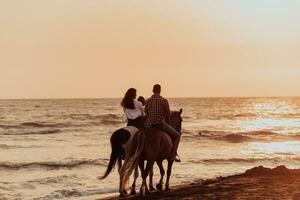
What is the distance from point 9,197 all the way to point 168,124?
21.8 ft

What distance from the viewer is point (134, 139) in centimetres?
1328

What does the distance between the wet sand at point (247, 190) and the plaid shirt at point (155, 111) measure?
1.72m

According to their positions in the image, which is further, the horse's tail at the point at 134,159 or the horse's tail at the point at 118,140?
the horse's tail at the point at 118,140

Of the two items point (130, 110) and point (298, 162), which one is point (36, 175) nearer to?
point (130, 110)

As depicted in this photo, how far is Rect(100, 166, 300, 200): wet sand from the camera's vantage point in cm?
1248

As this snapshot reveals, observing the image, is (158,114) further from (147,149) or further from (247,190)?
(247,190)

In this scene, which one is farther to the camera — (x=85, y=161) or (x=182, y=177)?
A: (x=85, y=161)

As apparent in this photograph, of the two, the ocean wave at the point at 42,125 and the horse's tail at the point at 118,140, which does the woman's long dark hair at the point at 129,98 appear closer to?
the horse's tail at the point at 118,140

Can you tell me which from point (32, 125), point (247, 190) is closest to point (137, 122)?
point (247, 190)

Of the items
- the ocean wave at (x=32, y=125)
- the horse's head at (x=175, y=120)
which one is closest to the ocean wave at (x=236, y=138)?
the ocean wave at (x=32, y=125)

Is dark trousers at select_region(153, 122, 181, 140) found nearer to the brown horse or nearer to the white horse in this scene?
the brown horse

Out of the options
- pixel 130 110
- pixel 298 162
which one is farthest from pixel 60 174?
pixel 298 162

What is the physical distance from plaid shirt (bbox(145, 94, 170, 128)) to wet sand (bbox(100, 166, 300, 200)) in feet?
5.63

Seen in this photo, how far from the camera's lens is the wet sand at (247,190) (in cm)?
1248
